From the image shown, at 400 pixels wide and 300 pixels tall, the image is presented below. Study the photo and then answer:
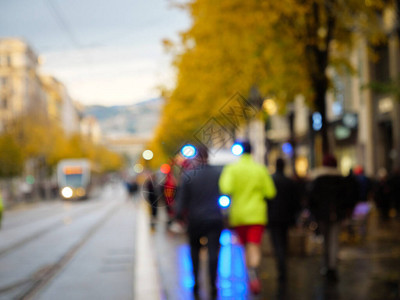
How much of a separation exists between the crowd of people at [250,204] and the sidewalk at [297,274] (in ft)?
0.88

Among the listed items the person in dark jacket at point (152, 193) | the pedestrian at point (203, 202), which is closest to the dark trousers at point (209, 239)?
the pedestrian at point (203, 202)

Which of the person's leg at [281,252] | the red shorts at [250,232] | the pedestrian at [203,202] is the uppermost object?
the pedestrian at [203,202]

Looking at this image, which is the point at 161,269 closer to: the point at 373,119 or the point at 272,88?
the point at 272,88

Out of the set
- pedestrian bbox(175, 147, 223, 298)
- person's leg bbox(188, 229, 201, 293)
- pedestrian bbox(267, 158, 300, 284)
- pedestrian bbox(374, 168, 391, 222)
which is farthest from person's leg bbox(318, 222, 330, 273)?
pedestrian bbox(374, 168, 391, 222)

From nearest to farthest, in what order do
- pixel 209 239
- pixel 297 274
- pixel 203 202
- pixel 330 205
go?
1. pixel 203 202
2. pixel 209 239
3. pixel 330 205
4. pixel 297 274

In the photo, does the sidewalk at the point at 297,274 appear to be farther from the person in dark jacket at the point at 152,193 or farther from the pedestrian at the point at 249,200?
the person in dark jacket at the point at 152,193

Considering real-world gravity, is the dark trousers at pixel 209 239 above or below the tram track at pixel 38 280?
above

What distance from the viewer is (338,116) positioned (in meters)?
38.0

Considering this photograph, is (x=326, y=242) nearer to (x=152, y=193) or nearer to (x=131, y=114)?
(x=152, y=193)

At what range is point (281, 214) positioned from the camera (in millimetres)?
10008

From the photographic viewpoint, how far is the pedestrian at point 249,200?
865cm

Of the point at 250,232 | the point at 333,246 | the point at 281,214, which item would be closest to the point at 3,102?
the point at 281,214

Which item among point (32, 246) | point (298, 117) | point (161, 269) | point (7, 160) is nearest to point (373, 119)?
point (298, 117)

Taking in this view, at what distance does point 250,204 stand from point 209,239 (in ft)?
2.93
